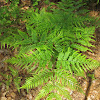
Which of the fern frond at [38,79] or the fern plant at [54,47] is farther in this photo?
the fern plant at [54,47]

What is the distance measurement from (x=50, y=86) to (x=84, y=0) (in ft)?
10.8

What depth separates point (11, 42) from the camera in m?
2.55

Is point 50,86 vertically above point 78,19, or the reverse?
point 78,19

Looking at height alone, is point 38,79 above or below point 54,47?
below

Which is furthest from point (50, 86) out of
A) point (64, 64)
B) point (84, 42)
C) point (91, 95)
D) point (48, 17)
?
point (48, 17)

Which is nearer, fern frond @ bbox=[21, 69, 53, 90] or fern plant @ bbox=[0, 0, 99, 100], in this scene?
fern frond @ bbox=[21, 69, 53, 90]

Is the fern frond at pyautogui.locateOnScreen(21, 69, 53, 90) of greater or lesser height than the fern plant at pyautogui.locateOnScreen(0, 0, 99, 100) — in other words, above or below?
below

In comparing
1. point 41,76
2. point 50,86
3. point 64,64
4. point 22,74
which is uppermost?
point 64,64

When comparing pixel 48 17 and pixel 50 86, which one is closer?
pixel 50 86

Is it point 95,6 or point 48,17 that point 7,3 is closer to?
point 48,17

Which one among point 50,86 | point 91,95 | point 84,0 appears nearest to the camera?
point 50,86

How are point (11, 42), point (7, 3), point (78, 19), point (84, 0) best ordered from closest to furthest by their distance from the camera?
point (11, 42) < point (78, 19) < point (84, 0) < point (7, 3)

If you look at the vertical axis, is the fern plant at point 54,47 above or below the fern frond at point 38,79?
above

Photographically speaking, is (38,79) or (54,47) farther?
(54,47)
